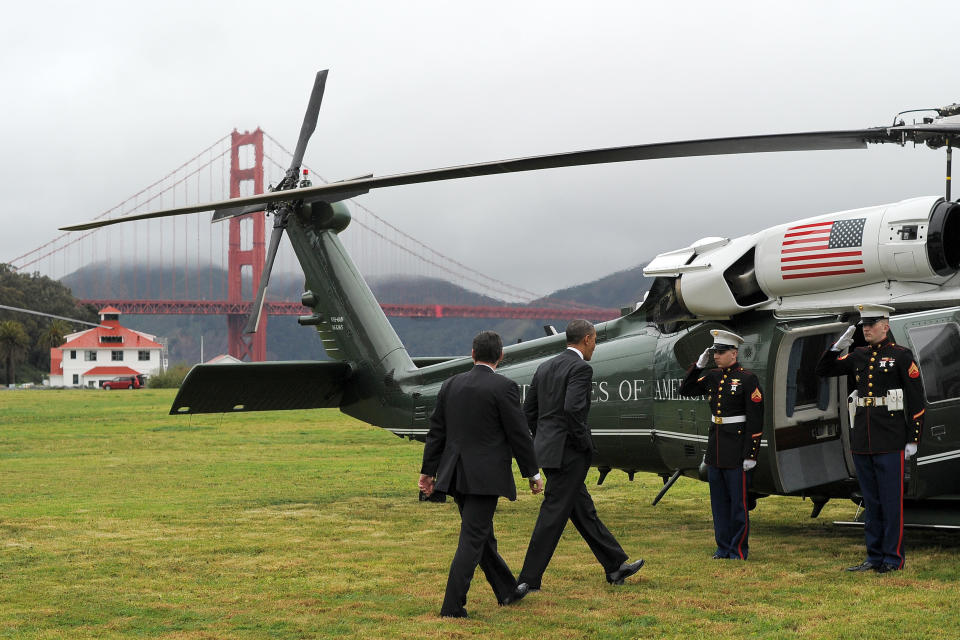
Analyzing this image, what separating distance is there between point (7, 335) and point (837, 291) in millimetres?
79767

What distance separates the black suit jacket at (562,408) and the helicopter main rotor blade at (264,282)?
141 inches

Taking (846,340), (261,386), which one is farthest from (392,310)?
(846,340)

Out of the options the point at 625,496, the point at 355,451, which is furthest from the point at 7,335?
the point at 625,496

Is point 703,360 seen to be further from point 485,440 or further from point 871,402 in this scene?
point 485,440

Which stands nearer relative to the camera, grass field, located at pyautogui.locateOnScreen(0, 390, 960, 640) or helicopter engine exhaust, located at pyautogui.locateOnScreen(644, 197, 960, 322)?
grass field, located at pyautogui.locateOnScreen(0, 390, 960, 640)

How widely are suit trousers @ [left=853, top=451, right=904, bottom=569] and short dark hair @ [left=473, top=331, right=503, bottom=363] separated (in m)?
2.67

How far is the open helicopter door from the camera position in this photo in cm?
710

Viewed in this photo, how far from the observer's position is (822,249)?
7.19 metres

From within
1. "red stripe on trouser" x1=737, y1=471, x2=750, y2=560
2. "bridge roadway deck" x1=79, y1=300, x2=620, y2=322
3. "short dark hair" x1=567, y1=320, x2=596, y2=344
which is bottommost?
"red stripe on trouser" x1=737, y1=471, x2=750, y2=560

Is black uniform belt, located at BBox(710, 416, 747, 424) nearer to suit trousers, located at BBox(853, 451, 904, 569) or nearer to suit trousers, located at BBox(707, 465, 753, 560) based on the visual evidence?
suit trousers, located at BBox(707, 465, 753, 560)

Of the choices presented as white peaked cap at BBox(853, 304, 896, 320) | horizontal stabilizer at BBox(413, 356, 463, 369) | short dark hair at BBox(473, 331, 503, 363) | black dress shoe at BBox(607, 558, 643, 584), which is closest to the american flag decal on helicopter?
white peaked cap at BBox(853, 304, 896, 320)

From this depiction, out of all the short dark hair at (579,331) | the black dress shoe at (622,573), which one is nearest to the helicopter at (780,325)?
the short dark hair at (579,331)

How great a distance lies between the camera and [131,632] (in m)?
5.41

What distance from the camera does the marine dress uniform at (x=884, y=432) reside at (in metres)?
6.61
